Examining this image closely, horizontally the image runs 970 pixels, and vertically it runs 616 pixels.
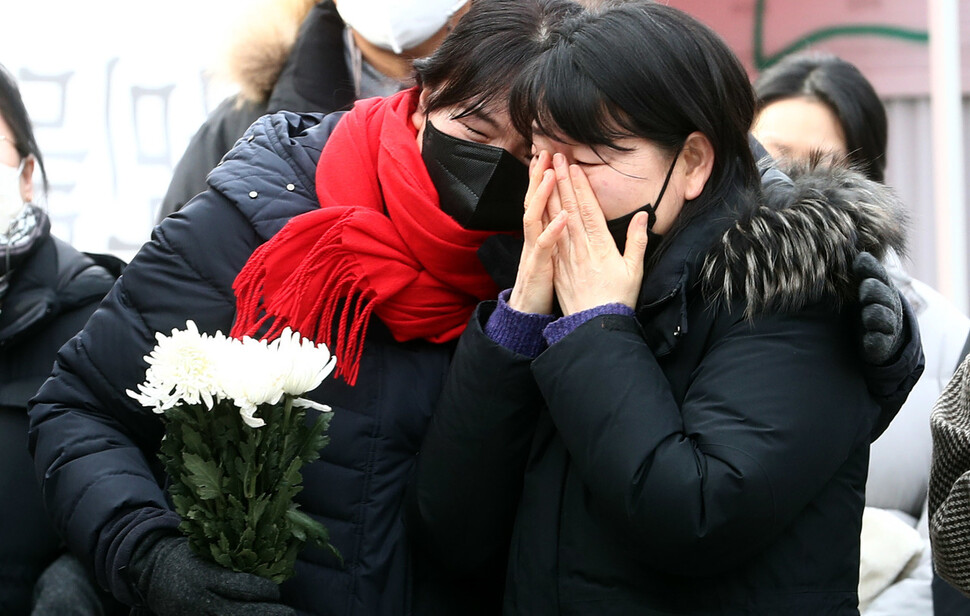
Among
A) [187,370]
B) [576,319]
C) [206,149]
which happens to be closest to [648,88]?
[576,319]

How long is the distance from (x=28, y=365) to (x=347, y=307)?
4.08 feet

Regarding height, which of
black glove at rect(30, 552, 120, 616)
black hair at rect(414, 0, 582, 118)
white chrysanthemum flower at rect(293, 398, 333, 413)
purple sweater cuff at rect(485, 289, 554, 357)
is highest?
black hair at rect(414, 0, 582, 118)

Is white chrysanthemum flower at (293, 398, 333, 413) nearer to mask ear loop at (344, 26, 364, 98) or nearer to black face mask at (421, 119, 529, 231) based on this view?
black face mask at (421, 119, 529, 231)

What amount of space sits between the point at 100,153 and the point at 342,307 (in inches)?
110

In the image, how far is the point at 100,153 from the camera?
4.84 m

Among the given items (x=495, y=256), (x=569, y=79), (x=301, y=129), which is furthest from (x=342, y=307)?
(x=569, y=79)

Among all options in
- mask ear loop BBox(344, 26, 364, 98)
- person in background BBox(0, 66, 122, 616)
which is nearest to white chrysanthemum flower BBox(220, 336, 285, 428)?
person in background BBox(0, 66, 122, 616)

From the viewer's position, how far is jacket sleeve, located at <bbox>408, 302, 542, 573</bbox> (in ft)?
7.06

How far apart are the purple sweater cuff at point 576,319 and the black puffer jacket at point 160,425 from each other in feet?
1.40

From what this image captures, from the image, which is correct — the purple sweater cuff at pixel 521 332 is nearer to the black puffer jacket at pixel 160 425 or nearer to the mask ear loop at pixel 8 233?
the black puffer jacket at pixel 160 425

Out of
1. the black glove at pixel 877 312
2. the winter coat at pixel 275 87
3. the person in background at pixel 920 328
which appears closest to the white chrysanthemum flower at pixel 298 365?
the black glove at pixel 877 312

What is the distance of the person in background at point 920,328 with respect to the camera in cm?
308

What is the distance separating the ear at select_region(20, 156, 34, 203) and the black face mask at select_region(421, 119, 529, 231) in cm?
148

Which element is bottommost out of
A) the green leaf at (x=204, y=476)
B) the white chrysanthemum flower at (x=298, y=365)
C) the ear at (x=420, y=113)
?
the green leaf at (x=204, y=476)
